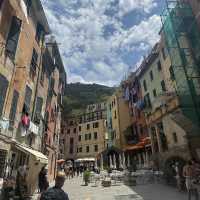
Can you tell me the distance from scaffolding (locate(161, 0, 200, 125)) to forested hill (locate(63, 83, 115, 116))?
55295mm

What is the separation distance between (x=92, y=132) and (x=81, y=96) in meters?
32.1

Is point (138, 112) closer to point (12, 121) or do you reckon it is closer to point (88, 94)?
point (12, 121)

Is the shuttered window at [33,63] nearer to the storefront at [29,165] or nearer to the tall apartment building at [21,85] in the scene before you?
the tall apartment building at [21,85]

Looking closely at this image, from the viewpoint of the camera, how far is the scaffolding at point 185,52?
52.8ft

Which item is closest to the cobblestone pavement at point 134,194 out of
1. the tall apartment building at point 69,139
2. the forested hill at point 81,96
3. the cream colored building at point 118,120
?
the cream colored building at point 118,120

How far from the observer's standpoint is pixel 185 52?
60.4ft

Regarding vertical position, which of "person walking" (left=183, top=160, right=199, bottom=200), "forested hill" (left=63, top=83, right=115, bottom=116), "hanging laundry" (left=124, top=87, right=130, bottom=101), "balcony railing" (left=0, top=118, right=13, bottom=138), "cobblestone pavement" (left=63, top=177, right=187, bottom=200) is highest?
"forested hill" (left=63, top=83, right=115, bottom=116)

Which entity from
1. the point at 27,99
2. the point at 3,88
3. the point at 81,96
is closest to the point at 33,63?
the point at 27,99

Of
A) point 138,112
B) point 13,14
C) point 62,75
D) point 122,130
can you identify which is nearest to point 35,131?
point 13,14

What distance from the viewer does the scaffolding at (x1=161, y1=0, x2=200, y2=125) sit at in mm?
16087

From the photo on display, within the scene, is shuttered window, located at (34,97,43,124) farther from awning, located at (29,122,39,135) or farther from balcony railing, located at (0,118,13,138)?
balcony railing, located at (0,118,13,138)

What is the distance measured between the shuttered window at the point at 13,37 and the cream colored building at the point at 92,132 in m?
44.2

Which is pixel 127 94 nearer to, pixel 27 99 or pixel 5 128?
pixel 27 99

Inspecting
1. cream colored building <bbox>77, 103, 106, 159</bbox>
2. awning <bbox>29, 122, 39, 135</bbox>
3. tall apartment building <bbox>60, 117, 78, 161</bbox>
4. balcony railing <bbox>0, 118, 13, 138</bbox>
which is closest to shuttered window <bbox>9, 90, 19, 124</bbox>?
balcony railing <bbox>0, 118, 13, 138</bbox>
